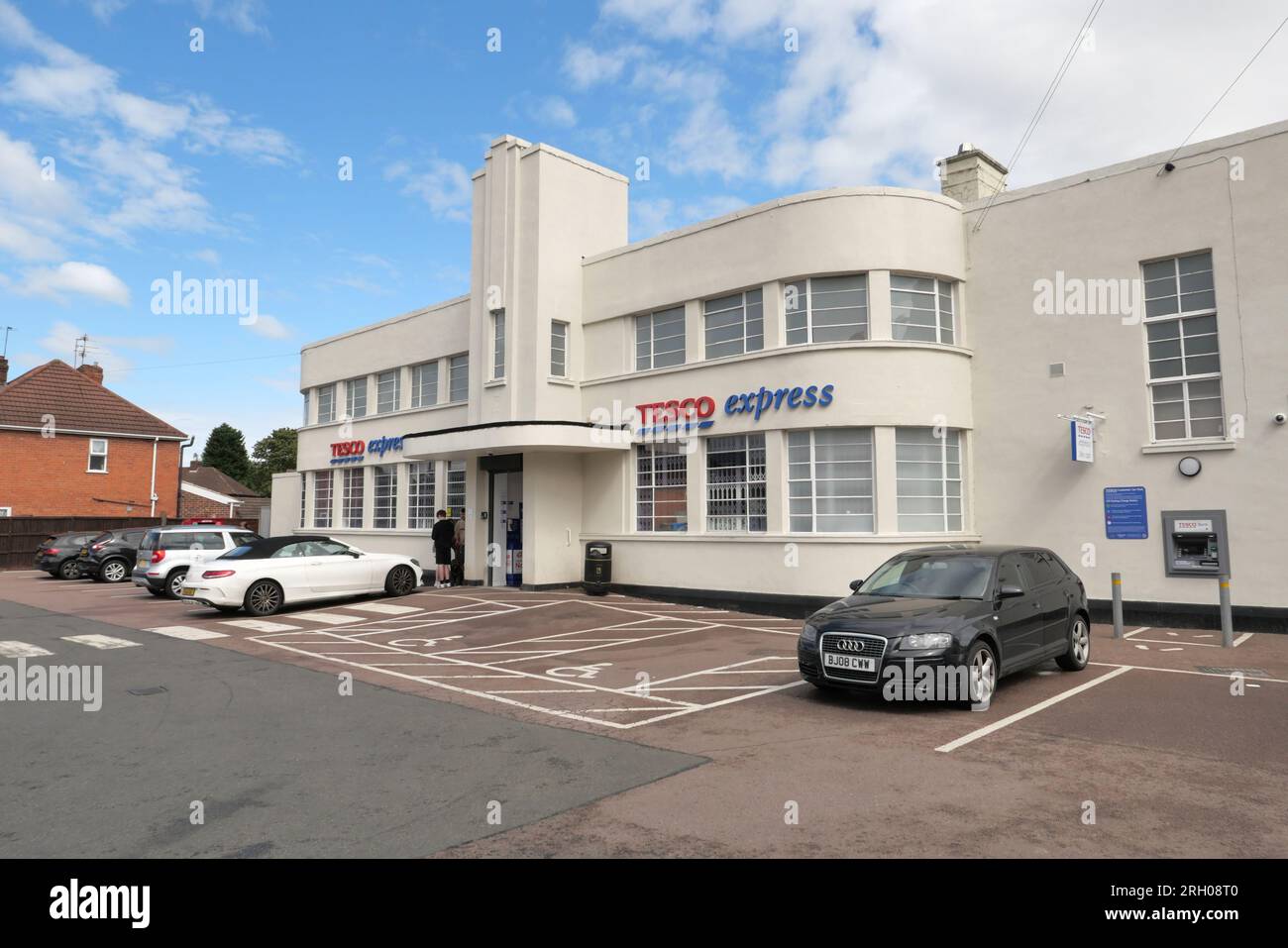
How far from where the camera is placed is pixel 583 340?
21.0 m

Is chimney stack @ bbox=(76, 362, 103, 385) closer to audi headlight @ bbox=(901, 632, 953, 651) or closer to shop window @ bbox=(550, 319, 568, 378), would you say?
shop window @ bbox=(550, 319, 568, 378)

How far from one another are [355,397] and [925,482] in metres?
19.0

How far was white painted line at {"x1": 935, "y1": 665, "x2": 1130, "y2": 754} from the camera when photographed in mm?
7012

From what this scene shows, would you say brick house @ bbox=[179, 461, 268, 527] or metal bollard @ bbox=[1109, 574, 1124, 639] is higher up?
brick house @ bbox=[179, 461, 268, 527]

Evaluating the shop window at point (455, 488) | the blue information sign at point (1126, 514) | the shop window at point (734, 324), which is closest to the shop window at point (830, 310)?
the shop window at point (734, 324)

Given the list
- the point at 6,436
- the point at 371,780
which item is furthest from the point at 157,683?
the point at 6,436

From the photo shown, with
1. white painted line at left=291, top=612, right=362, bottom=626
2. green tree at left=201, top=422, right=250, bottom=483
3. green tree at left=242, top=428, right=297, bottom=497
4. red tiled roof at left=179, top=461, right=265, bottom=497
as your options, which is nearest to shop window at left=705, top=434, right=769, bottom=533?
white painted line at left=291, top=612, right=362, bottom=626

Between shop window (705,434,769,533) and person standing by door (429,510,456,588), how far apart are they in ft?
23.2

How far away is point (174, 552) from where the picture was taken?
20.3m

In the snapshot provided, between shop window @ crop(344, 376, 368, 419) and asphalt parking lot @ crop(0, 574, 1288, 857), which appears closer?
asphalt parking lot @ crop(0, 574, 1288, 857)

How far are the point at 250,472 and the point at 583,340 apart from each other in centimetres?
7633

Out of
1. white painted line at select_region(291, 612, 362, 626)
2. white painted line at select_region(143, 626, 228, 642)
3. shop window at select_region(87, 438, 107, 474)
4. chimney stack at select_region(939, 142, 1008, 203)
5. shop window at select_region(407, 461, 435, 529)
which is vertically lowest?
white painted line at select_region(143, 626, 228, 642)
